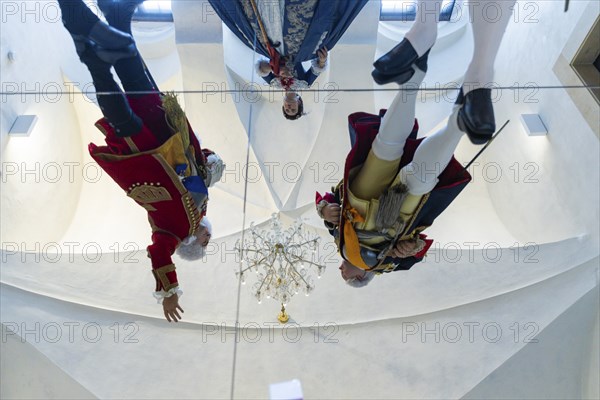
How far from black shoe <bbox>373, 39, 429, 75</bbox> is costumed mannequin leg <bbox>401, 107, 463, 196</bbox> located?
37 centimetres

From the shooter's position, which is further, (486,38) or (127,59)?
(127,59)

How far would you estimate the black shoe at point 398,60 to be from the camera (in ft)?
9.64

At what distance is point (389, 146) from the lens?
3439 millimetres

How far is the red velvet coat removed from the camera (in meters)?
3.51

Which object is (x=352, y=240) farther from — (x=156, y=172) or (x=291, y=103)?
(x=291, y=103)

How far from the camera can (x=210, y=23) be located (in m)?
7.07

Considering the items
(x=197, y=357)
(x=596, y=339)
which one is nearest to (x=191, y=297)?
(x=197, y=357)

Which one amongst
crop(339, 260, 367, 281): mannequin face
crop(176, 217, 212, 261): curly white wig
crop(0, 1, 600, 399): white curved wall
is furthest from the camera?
crop(0, 1, 600, 399): white curved wall

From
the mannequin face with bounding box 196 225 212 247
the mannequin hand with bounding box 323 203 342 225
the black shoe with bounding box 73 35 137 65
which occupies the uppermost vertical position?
the black shoe with bounding box 73 35 137 65

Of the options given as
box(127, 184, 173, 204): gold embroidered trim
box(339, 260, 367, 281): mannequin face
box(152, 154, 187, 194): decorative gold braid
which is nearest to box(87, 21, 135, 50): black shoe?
box(152, 154, 187, 194): decorative gold braid

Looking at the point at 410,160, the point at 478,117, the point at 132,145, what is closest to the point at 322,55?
the point at 410,160

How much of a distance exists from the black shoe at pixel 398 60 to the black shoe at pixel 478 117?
344mm

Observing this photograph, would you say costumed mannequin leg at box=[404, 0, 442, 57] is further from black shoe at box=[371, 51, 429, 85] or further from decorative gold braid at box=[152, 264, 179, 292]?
decorative gold braid at box=[152, 264, 179, 292]

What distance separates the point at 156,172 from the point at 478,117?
1.88 meters
